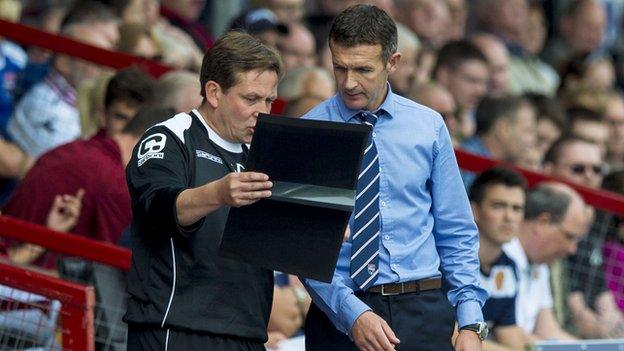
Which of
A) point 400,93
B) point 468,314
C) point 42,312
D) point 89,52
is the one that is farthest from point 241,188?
point 400,93

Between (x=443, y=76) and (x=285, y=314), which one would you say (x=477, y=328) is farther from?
(x=443, y=76)

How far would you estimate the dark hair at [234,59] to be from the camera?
190 inches

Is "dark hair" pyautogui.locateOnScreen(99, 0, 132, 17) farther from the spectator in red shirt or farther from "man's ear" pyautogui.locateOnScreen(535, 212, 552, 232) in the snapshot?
"man's ear" pyautogui.locateOnScreen(535, 212, 552, 232)

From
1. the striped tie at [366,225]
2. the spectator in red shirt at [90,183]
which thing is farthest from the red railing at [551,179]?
the striped tie at [366,225]

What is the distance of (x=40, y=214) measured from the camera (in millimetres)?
7125

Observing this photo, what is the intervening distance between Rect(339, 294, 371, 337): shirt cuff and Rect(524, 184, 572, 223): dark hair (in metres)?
3.79

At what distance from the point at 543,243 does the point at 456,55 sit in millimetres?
2614

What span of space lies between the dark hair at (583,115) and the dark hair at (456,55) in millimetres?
900

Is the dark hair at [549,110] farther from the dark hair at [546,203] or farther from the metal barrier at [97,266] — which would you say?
the metal barrier at [97,266]

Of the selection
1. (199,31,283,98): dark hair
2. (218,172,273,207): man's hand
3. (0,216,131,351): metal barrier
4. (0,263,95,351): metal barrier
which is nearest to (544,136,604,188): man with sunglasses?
(0,216,131,351): metal barrier

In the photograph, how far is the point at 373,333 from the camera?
4789 mm

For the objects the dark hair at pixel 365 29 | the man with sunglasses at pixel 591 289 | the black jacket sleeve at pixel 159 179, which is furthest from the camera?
the man with sunglasses at pixel 591 289

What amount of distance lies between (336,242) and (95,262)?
6.45ft

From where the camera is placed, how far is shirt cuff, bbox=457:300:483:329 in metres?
5.05
